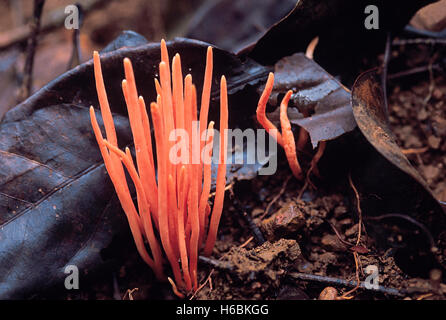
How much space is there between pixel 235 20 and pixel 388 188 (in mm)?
1194

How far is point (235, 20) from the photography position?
6.15 ft

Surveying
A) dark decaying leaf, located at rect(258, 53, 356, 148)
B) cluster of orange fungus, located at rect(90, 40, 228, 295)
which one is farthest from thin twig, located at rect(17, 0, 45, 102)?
dark decaying leaf, located at rect(258, 53, 356, 148)

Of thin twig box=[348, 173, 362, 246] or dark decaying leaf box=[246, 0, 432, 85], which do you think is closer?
thin twig box=[348, 173, 362, 246]

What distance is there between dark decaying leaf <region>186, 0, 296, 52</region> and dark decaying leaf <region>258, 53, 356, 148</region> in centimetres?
65

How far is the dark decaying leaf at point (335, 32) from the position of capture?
3.85 ft

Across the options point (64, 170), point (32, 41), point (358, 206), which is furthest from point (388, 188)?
point (32, 41)

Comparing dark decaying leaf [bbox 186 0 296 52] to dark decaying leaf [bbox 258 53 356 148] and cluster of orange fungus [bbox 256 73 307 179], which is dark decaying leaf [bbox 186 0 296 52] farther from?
cluster of orange fungus [bbox 256 73 307 179]

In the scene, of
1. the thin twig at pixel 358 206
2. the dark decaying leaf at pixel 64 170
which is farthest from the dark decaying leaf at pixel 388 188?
the dark decaying leaf at pixel 64 170

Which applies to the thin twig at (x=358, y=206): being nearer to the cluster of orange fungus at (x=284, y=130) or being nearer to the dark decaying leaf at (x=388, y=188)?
the dark decaying leaf at (x=388, y=188)

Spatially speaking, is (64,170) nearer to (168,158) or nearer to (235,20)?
(168,158)

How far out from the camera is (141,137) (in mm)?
880

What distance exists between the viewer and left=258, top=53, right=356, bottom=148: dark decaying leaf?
3.52 ft
